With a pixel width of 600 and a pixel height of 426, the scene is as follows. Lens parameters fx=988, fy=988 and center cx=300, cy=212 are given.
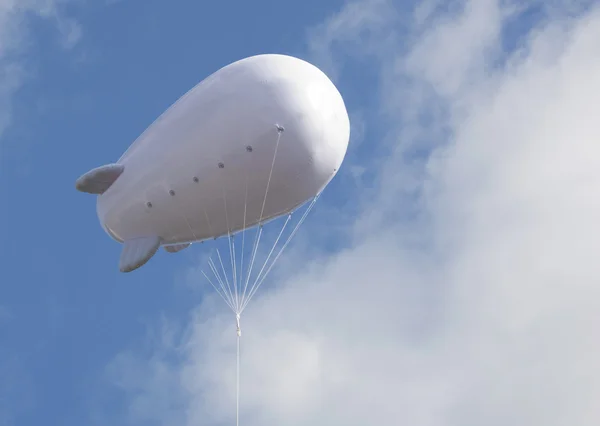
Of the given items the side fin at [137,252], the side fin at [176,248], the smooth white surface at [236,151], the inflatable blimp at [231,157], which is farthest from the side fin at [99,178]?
the side fin at [176,248]

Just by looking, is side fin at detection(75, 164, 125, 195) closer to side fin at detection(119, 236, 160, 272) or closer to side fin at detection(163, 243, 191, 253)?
side fin at detection(119, 236, 160, 272)

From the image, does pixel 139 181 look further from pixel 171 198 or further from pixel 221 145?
→ pixel 221 145

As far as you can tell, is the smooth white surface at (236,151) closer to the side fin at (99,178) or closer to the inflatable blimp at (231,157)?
the inflatable blimp at (231,157)

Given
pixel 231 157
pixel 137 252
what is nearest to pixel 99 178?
pixel 137 252

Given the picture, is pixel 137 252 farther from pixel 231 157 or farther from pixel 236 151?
pixel 236 151

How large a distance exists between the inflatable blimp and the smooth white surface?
40 mm

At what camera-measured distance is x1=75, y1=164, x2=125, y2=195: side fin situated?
4209cm

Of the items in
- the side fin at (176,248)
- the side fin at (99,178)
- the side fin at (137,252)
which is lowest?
the side fin at (137,252)

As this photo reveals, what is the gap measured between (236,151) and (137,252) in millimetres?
6910

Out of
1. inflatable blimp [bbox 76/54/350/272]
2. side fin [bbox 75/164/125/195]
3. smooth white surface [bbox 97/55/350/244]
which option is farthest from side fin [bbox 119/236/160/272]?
side fin [bbox 75/164/125/195]

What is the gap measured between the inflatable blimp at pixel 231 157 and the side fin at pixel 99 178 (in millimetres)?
43

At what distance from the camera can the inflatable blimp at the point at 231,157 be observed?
38531 mm

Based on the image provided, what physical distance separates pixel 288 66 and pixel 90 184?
33.3 ft

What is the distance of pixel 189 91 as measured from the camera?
136 feet
